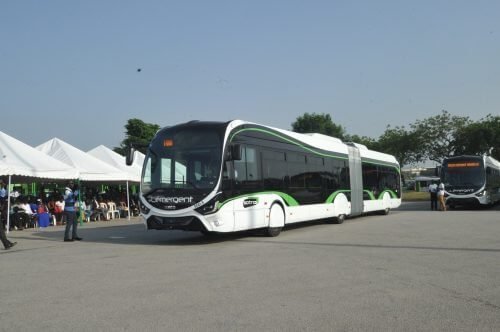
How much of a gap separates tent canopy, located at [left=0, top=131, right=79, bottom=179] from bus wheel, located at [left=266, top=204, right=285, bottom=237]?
1002cm

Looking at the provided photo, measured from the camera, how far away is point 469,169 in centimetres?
2862

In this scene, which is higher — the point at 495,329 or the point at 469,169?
the point at 469,169

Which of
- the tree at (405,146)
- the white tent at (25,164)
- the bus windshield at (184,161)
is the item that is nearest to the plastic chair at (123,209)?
the white tent at (25,164)

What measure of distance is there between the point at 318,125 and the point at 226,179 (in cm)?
7156

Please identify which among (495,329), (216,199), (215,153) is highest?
(215,153)

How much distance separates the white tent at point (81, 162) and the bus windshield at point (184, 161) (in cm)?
1115

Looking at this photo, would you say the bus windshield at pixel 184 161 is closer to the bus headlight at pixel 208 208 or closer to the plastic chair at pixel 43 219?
the bus headlight at pixel 208 208

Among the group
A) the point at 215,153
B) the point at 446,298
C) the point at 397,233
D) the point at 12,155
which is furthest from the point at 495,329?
the point at 12,155

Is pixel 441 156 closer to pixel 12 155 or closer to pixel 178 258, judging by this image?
pixel 12 155

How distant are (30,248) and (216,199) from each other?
501cm

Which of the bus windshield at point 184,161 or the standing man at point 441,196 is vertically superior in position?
the bus windshield at point 184,161

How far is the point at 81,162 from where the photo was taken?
2473cm

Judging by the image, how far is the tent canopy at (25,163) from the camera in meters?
18.9

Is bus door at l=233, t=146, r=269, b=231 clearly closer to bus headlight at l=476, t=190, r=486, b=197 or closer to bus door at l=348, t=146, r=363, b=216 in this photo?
bus door at l=348, t=146, r=363, b=216
